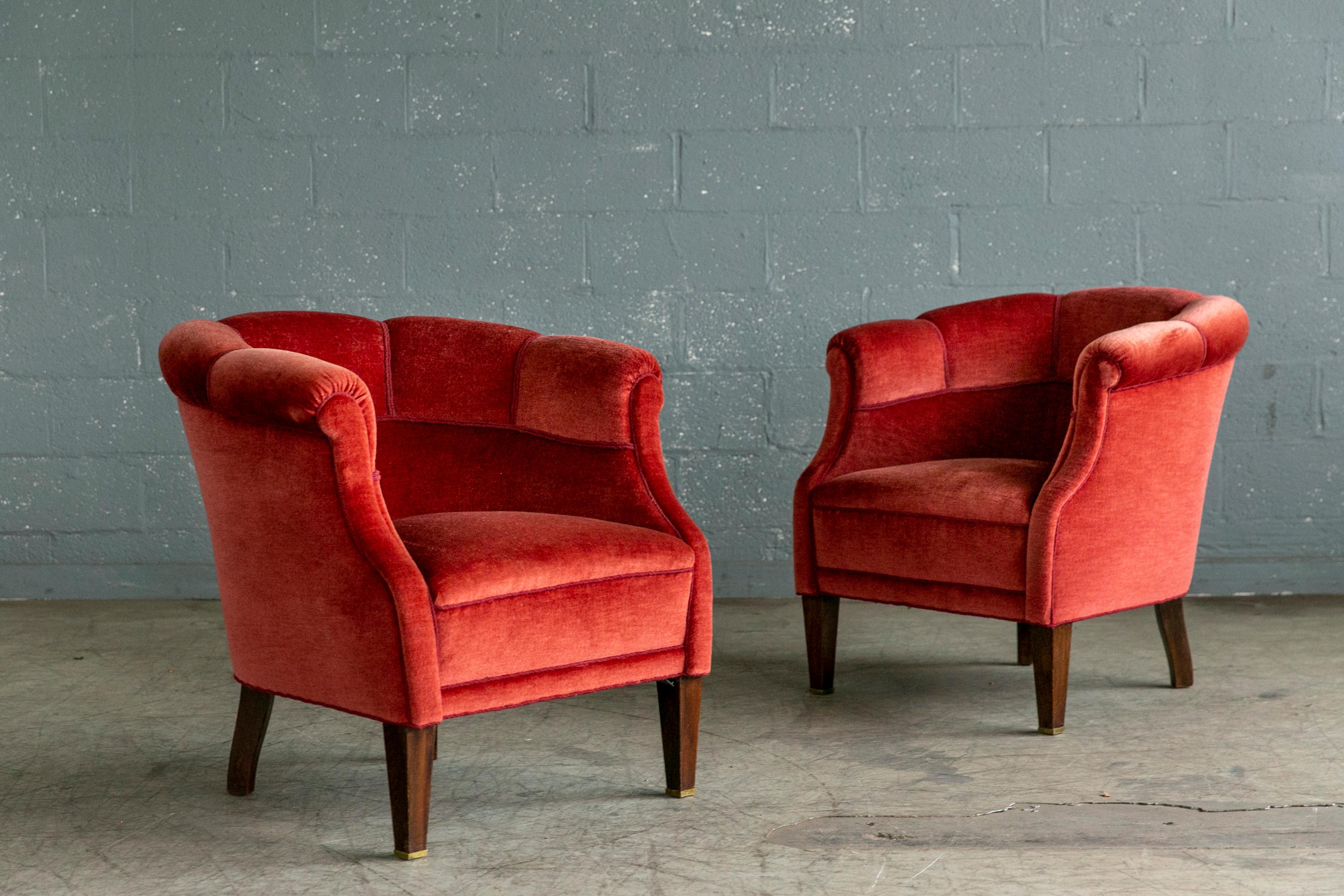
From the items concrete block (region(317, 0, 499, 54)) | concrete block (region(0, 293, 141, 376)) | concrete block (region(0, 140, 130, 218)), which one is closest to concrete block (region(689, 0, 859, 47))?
concrete block (region(317, 0, 499, 54))

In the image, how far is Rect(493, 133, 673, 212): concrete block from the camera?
376 centimetres

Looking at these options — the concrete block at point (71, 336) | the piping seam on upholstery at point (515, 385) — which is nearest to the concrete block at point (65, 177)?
the concrete block at point (71, 336)

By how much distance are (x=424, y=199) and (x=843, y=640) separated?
1648 millimetres

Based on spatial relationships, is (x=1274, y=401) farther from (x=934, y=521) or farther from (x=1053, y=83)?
(x=934, y=521)

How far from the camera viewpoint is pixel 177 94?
374cm

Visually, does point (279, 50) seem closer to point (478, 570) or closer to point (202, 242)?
point (202, 242)

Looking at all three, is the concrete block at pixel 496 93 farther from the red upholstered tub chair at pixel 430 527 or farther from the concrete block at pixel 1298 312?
the concrete block at pixel 1298 312

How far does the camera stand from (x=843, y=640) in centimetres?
338

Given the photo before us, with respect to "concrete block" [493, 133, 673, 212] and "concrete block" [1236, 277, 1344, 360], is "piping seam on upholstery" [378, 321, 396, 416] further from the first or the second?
"concrete block" [1236, 277, 1344, 360]

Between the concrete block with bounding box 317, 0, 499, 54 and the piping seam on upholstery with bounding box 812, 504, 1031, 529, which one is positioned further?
the concrete block with bounding box 317, 0, 499, 54

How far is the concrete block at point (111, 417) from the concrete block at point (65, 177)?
18.9 inches

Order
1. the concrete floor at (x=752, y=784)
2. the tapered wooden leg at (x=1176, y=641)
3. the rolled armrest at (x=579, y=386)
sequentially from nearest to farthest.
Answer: the concrete floor at (x=752, y=784), the rolled armrest at (x=579, y=386), the tapered wooden leg at (x=1176, y=641)

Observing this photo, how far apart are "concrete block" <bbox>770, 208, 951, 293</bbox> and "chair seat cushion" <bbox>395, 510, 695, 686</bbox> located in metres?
1.68

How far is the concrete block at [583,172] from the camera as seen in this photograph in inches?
148
